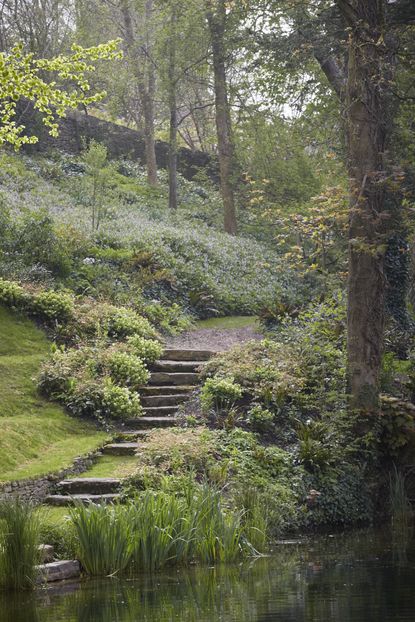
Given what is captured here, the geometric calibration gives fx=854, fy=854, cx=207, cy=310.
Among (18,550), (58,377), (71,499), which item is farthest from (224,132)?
(18,550)

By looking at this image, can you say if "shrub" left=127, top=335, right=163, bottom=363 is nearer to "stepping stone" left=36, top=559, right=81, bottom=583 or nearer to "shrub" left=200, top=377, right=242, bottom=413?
"shrub" left=200, top=377, right=242, bottom=413

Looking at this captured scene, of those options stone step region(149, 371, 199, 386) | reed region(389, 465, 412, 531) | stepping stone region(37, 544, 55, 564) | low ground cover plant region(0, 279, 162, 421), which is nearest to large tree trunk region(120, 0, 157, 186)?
low ground cover plant region(0, 279, 162, 421)

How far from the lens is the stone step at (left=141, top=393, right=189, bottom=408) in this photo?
1305cm

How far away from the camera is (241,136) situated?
28891 millimetres

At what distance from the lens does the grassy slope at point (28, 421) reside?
34.9 ft

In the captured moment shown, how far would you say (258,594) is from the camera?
6.45m

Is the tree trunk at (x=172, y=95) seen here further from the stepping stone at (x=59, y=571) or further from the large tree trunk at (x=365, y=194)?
the stepping stone at (x=59, y=571)

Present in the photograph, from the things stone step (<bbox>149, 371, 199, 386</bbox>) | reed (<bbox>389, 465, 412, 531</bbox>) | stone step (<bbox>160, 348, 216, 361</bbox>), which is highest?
stone step (<bbox>160, 348, 216, 361</bbox>)

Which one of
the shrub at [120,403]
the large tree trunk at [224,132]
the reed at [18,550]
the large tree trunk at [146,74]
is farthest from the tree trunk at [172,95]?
the reed at [18,550]

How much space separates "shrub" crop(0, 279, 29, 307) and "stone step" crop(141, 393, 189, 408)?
3.28 m

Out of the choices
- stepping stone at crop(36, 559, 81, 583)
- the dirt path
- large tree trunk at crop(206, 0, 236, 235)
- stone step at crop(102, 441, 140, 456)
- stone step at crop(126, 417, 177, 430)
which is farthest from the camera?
large tree trunk at crop(206, 0, 236, 235)

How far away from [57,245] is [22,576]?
10.7 meters

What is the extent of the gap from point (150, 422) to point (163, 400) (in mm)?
822

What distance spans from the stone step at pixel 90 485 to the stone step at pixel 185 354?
4.91 m
